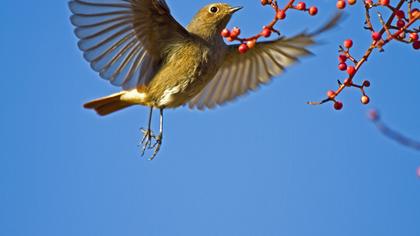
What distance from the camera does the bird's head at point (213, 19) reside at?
18.2 ft

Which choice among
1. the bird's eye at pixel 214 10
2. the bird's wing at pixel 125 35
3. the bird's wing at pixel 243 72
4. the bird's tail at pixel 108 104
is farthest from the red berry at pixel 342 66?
the bird's tail at pixel 108 104

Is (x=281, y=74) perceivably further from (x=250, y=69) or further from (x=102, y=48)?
(x=102, y=48)

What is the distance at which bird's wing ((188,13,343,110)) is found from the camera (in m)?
6.11

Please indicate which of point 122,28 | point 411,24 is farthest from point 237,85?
point 411,24

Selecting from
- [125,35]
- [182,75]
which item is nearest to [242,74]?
[182,75]

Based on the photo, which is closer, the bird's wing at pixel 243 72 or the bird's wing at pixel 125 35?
the bird's wing at pixel 125 35

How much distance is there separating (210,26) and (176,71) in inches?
25.1

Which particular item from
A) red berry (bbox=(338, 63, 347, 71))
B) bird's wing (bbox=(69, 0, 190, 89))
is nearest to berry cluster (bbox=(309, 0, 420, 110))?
red berry (bbox=(338, 63, 347, 71))

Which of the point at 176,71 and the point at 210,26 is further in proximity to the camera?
the point at 210,26

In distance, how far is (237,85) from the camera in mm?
6449

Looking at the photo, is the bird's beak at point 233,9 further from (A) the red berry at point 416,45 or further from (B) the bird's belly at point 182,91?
(A) the red berry at point 416,45

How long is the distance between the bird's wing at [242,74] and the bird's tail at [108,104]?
1.00 meters

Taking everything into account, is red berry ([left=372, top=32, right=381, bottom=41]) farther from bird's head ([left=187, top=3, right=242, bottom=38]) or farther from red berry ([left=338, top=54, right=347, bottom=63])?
bird's head ([left=187, top=3, right=242, bottom=38])

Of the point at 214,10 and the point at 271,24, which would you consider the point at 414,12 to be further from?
the point at 214,10
